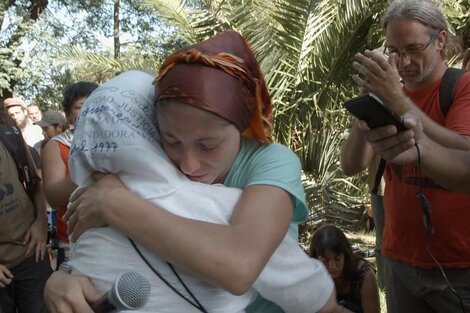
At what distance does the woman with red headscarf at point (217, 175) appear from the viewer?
1.16m

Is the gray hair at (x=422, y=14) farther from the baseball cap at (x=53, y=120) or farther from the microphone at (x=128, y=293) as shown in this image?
the baseball cap at (x=53, y=120)

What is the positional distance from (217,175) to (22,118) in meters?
6.34

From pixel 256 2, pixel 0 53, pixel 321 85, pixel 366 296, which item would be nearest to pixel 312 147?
pixel 321 85

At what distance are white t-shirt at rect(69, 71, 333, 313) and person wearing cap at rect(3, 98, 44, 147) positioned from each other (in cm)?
531

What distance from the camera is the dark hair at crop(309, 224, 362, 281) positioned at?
3.75 metres

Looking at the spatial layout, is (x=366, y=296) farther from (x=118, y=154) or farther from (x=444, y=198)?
(x=118, y=154)

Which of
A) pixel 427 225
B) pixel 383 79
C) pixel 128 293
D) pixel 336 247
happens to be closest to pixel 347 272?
pixel 336 247

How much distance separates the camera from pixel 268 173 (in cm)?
129

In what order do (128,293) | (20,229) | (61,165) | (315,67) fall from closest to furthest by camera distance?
(128,293) < (61,165) < (20,229) < (315,67)

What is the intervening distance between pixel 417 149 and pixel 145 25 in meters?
23.1

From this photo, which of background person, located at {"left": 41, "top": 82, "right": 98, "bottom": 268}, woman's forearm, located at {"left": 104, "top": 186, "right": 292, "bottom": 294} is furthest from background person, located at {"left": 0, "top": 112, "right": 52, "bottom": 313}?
woman's forearm, located at {"left": 104, "top": 186, "right": 292, "bottom": 294}

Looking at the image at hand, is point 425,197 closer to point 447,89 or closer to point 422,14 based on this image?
point 447,89

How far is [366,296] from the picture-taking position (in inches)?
140

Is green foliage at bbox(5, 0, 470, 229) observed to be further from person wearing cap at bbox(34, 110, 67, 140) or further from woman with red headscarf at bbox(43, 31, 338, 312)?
woman with red headscarf at bbox(43, 31, 338, 312)
